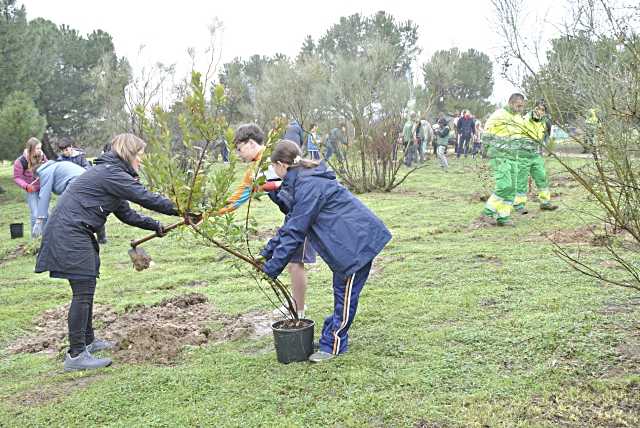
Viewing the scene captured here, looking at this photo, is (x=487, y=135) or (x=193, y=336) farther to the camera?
(x=487, y=135)

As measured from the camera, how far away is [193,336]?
4.97m

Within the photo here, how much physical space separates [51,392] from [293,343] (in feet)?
5.52

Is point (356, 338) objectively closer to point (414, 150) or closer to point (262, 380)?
point (262, 380)

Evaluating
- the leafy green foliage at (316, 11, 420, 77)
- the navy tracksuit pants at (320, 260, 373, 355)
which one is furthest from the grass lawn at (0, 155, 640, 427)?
the leafy green foliage at (316, 11, 420, 77)

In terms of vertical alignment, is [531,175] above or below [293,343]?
above

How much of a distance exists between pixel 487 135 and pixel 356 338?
17.0ft

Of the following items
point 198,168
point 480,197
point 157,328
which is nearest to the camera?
point 198,168

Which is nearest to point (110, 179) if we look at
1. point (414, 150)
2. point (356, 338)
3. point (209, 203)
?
point (209, 203)

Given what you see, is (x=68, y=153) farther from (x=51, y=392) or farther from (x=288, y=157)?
(x=288, y=157)

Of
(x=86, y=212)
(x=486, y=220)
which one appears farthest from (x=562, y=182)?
(x=86, y=212)

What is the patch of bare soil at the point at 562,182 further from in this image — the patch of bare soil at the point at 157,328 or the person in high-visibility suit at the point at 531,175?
the patch of bare soil at the point at 157,328

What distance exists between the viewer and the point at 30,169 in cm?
1034

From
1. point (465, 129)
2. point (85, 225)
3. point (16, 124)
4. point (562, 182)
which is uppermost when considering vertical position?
point (16, 124)

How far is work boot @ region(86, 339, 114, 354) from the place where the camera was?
4.91m
